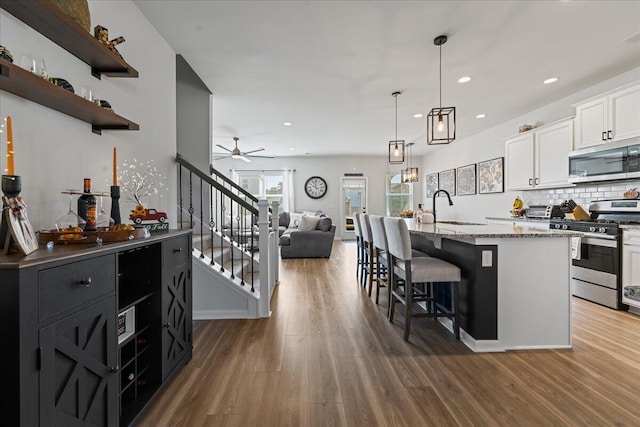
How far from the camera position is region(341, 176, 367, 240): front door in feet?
31.9

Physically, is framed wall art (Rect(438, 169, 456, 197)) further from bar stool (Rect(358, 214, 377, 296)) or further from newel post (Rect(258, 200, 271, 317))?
newel post (Rect(258, 200, 271, 317))

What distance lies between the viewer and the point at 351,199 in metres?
9.74

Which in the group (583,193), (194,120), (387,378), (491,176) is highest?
(194,120)

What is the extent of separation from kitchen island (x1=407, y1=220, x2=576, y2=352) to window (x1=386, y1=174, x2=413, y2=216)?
745 cm

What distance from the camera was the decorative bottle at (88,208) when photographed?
144 cm

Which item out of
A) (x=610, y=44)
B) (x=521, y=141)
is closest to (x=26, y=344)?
(x=610, y=44)

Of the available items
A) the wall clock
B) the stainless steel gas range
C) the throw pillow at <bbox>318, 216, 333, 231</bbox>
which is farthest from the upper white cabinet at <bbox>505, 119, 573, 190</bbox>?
the wall clock

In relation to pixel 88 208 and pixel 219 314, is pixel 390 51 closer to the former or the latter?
pixel 88 208

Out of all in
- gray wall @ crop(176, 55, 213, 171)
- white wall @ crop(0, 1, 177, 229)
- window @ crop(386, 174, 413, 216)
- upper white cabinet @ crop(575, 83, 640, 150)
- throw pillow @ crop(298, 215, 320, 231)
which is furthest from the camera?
window @ crop(386, 174, 413, 216)

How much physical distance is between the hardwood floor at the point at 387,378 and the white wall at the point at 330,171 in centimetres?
685

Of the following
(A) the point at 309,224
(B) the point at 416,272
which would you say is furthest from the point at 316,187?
(B) the point at 416,272

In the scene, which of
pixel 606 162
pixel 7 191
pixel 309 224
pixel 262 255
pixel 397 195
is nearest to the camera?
pixel 7 191

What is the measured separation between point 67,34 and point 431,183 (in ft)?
29.2

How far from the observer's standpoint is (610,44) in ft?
9.84
